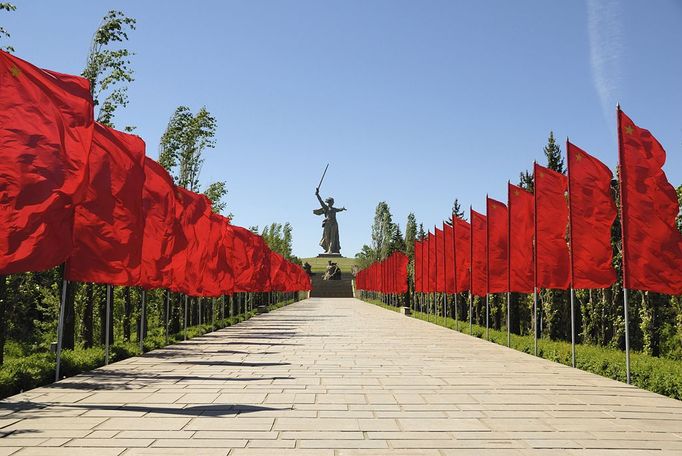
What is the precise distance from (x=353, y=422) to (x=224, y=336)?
15.5 metres

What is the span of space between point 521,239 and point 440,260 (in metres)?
12.1

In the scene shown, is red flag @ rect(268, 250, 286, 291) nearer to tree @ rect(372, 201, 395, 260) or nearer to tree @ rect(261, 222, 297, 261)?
tree @ rect(261, 222, 297, 261)

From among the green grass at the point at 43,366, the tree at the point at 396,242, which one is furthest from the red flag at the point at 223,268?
the tree at the point at 396,242

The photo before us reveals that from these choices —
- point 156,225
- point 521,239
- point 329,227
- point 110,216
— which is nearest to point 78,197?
point 110,216

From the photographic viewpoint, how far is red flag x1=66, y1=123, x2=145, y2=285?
11.3 meters

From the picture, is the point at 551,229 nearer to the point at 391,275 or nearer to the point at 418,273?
the point at 418,273

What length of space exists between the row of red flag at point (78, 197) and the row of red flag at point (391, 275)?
29.0 m

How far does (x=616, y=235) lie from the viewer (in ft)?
73.6

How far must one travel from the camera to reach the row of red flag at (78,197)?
8.30 m

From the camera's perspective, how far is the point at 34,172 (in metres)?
8.41

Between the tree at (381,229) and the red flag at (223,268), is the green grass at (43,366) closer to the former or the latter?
the red flag at (223,268)

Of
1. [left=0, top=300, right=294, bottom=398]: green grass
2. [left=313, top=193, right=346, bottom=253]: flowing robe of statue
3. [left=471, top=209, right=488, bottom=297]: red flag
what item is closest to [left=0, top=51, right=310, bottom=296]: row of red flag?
[left=0, top=300, right=294, bottom=398]: green grass

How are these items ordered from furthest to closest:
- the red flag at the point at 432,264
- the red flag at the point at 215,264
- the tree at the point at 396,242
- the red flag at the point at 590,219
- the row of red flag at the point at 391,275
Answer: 1. the tree at the point at 396,242
2. the row of red flag at the point at 391,275
3. the red flag at the point at 432,264
4. the red flag at the point at 215,264
5. the red flag at the point at 590,219

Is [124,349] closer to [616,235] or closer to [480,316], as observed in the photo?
[616,235]
